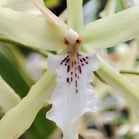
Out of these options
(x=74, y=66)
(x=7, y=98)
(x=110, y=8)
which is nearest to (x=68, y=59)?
(x=74, y=66)

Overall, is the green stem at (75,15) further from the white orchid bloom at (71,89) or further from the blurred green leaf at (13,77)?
the blurred green leaf at (13,77)

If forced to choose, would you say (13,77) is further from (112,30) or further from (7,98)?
(112,30)

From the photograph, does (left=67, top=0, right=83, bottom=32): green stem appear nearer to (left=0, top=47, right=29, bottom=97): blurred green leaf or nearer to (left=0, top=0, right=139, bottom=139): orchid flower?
(left=0, top=0, right=139, bottom=139): orchid flower

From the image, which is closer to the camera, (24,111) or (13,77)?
(24,111)

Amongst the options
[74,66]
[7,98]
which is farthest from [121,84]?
[7,98]

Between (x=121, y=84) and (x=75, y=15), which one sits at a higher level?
(x=75, y=15)

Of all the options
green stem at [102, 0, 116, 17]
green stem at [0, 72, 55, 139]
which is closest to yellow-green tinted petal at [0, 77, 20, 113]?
green stem at [0, 72, 55, 139]
